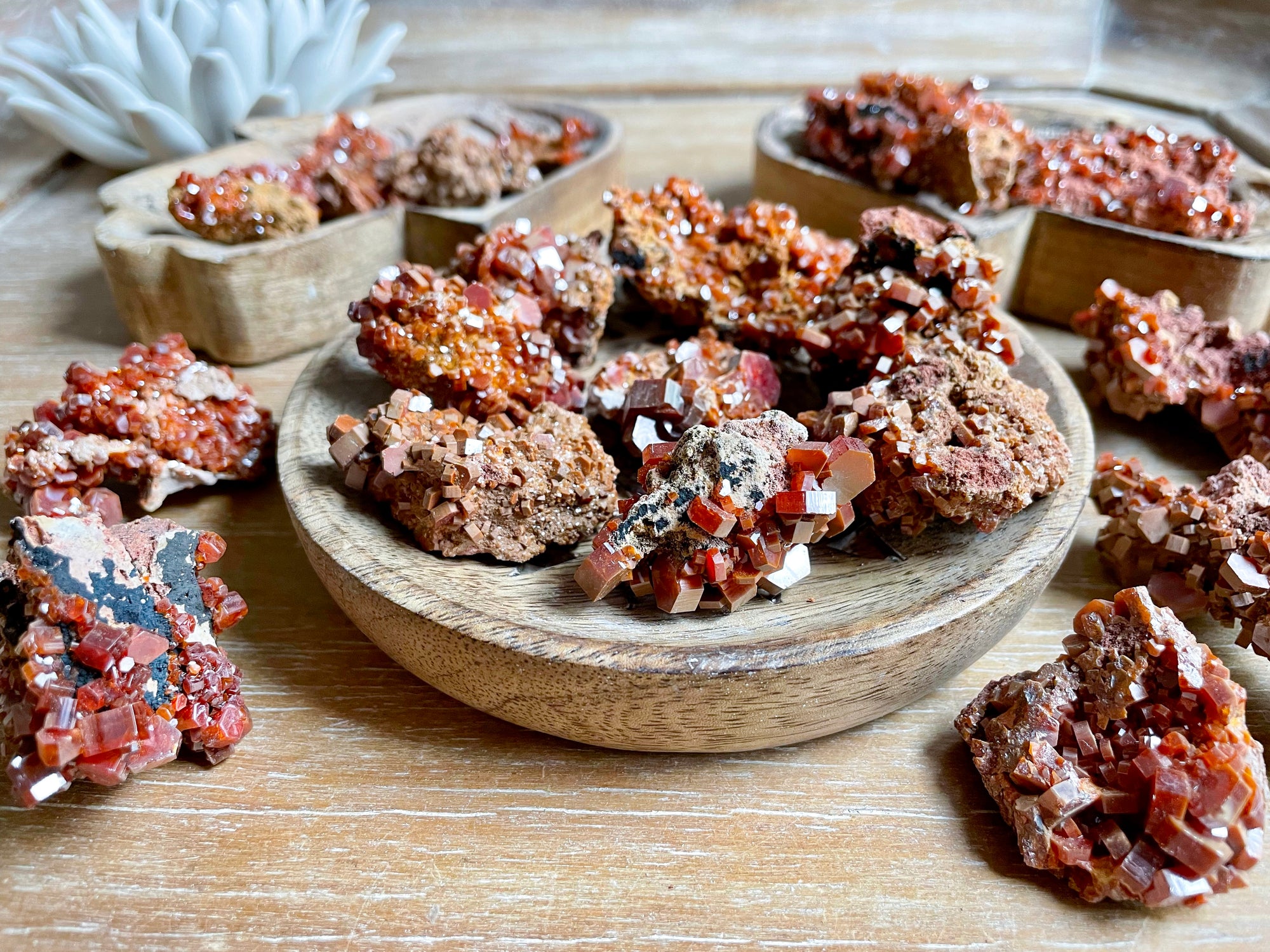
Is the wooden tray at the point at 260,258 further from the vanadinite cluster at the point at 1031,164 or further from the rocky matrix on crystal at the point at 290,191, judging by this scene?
the vanadinite cluster at the point at 1031,164

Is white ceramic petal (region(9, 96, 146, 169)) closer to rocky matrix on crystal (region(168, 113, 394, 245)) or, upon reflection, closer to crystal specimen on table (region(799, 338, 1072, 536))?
rocky matrix on crystal (region(168, 113, 394, 245))

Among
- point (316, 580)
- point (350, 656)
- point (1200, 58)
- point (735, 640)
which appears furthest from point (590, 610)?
point (1200, 58)

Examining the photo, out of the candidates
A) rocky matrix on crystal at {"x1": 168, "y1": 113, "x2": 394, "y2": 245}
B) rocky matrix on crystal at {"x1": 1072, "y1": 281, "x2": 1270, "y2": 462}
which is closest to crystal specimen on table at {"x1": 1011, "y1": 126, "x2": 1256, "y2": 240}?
rocky matrix on crystal at {"x1": 1072, "y1": 281, "x2": 1270, "y2": 462}

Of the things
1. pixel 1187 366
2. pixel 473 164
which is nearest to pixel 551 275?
pixel 473 164

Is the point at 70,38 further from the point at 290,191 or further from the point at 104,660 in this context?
the point at 104,660

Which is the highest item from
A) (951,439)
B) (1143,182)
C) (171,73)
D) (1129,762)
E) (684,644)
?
(171,73)

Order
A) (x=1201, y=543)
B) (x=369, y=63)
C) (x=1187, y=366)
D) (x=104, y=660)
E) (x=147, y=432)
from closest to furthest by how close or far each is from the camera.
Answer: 1. (x=104, y=660)
2. (x=1201, y=543)
3. (x=147, y=432)
4. (x=1187, y=366)
5. (x=369, y=63)

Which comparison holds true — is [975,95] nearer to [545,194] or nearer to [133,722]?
[545,194]
